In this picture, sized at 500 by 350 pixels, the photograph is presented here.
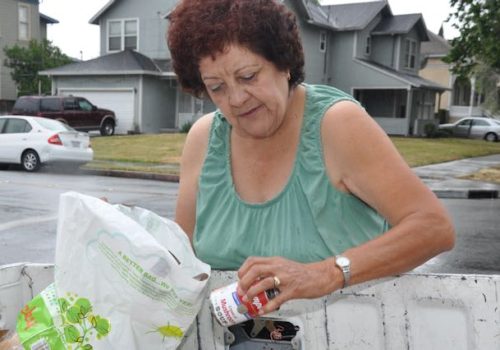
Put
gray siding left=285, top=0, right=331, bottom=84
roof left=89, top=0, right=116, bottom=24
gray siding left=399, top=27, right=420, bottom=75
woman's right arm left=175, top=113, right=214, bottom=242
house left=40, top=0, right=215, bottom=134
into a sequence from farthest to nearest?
1. gray siding left=399, top=27, right=420, bottom=75
2. gray siding left=285, top=0, right=331, bottom=84
3. roof left=89, top=0, right=116, bottom=24
4. house left=40, top=0, right=215, bottom=134
5. woman's right arm left=175, top=113, right=214, bottom=242

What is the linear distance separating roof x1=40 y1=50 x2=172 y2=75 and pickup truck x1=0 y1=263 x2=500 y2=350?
25727mm

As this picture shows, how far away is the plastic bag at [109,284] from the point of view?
5.27 feet

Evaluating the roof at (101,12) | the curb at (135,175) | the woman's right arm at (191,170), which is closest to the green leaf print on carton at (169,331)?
the woman's right arm at (191,170)

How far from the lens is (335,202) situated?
74.4 inches

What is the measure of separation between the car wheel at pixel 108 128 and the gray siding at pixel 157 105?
5.38 feet

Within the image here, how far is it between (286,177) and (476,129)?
35716 millimetres

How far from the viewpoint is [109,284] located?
1.62 meters

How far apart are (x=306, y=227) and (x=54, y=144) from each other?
576 inches

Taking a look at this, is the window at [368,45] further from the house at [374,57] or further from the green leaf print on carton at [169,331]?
the green leaf print on carton at [169,331]

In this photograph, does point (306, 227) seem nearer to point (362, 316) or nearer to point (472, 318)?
point (362, 316)

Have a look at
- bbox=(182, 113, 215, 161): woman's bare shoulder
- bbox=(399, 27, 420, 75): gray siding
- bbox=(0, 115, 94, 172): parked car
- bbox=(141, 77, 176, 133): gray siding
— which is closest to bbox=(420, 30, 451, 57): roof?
bbox=(399, 27, 420, 75): gray siding

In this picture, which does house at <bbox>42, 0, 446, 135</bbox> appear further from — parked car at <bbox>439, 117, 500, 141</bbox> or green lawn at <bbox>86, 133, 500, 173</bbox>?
green lawn at <bbox>86, 133, 500, 173</bbox>

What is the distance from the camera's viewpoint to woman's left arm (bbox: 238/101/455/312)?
1.68 metres

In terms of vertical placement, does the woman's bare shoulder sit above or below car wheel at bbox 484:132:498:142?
above
